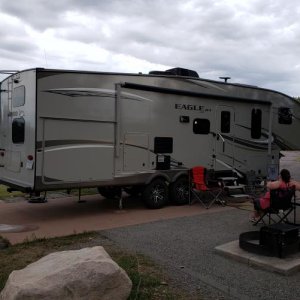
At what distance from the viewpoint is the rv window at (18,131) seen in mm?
9211

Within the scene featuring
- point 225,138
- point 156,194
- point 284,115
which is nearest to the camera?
point 156,194

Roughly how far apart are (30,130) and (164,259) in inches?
161

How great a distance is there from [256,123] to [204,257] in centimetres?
698

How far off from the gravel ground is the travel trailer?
65.9 inches

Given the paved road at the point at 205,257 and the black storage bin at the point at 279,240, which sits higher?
the black storage bin at the point at 279,240

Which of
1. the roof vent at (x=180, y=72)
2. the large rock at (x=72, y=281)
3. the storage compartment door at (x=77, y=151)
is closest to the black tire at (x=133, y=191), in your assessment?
the storage compartment door at (x=77, y=151)

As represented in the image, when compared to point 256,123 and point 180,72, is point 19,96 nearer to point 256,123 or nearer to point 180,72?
point 180,72

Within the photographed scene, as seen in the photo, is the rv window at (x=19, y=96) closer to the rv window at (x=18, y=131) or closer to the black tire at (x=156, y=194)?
the rv window at (x=18, y=131)

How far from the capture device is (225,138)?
38.5ft

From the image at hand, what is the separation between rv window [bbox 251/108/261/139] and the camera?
12.4 m

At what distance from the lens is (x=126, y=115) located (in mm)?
9836

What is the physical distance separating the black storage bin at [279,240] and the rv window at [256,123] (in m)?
6.67

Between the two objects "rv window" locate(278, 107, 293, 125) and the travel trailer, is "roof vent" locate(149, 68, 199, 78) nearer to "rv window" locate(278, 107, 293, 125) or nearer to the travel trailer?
the travel trailer

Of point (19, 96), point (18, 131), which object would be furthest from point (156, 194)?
point (19, 96)
